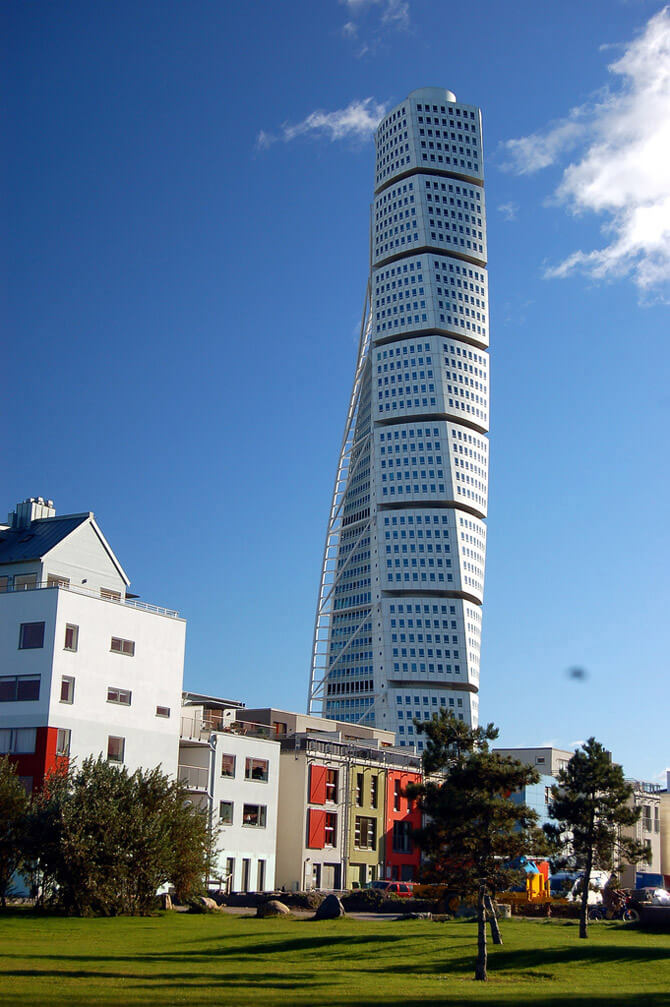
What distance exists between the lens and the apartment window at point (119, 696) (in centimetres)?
5812

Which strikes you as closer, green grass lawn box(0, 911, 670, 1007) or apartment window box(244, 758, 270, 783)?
green grass lawn box(0, 911, 670, 1007)

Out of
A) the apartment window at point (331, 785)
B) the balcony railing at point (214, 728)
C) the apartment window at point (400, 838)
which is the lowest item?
the apartment window at point (400, 838)

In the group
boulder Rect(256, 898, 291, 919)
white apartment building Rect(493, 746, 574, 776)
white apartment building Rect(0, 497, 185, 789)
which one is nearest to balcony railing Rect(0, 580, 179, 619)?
white apartment building Rect(0, 497, 185, 789)

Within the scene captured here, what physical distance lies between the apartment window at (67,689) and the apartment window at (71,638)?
55.8 inches

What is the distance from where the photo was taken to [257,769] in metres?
68.9

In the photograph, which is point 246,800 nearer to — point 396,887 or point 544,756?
point 396,887

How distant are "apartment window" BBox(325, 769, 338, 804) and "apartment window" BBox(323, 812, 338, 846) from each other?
1.03 m

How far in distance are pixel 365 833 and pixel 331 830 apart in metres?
3.74

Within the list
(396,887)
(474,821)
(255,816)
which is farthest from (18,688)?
(474,821)

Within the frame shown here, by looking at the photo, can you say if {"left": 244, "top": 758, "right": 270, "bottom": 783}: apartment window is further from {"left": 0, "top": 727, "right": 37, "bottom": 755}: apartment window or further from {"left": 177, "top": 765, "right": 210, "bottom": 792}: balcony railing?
{"left": 0, "top": 727, "right": 37, "bottom": 755}: apartment window

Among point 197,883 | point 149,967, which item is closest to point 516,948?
point 149,967

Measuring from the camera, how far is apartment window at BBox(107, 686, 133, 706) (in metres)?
Answer: 58.1

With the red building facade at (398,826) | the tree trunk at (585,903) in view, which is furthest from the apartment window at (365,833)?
the tree trunk at (585,903)

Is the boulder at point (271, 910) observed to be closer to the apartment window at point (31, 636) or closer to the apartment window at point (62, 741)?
the apartment window at point (62, 741)
